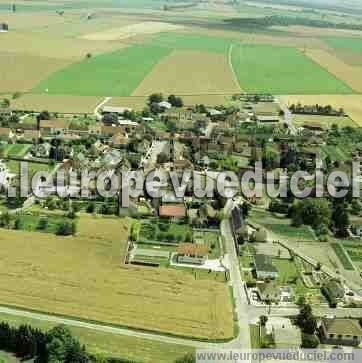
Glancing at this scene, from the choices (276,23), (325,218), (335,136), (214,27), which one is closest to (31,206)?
(325,218)

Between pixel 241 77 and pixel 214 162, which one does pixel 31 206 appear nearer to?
pixel 214 162

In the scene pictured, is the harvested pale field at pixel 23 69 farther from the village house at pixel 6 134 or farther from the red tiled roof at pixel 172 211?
the red tiled roof at pixel 172 211

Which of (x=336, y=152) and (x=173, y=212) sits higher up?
(x=336, y=152)

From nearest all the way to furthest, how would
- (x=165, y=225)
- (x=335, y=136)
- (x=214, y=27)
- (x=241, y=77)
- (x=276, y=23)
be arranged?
(x=165, y=225) → (x=335, y=136) → (x=241, y=77) → (x=214, y=27) → (x=276, y=23)

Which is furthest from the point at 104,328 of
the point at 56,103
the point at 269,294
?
the point at 56,103

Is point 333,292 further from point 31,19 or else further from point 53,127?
point 31,19

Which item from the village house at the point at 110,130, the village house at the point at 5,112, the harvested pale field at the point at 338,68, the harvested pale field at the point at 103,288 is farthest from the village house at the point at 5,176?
the harvested pale field at the point at 338,68
